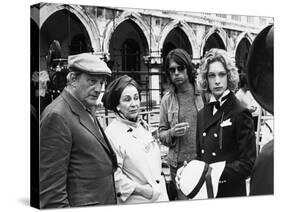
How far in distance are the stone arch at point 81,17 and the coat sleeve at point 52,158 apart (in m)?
1.26

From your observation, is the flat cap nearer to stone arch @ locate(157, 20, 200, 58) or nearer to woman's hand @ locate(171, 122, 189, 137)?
stone arch @ locate(157, 20, 200, 58)

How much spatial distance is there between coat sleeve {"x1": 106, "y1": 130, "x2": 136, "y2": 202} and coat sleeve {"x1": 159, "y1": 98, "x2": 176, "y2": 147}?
0.72m

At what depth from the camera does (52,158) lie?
9.34 metres

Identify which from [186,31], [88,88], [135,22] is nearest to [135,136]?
[88,88]

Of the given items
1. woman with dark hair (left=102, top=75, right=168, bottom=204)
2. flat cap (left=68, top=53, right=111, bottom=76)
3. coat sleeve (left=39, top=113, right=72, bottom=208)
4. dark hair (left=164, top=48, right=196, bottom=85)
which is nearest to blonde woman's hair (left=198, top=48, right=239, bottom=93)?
dark hair (left=164, top=48, right=196, bottom=85)

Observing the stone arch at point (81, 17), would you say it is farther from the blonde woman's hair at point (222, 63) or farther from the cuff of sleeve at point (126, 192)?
A: the cuff of sleeve at point (126, 192)

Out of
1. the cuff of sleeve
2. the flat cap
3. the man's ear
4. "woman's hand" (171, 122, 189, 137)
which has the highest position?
the flat cap

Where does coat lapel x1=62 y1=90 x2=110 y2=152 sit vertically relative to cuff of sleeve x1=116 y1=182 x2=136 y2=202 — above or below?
above

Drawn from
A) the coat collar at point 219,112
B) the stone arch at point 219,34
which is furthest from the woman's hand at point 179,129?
the stone arch at point 219,34

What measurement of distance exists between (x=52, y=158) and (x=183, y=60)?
2.55 meters

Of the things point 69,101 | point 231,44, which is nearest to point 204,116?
point 231,44

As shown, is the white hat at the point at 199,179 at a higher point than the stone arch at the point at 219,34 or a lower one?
lower

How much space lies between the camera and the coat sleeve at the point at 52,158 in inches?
368

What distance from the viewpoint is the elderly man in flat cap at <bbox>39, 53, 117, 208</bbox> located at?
368 inches
